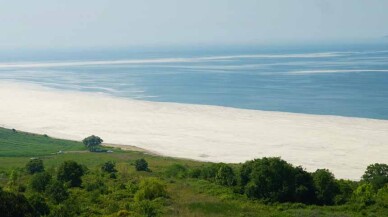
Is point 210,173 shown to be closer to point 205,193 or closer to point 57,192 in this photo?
point 205,193

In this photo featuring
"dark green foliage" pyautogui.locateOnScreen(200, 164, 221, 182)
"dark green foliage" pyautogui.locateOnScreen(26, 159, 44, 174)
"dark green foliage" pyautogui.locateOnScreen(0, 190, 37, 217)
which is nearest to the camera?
"dark green foliage" pyautogui.locateOnScreen(0, 190, 37, 217)

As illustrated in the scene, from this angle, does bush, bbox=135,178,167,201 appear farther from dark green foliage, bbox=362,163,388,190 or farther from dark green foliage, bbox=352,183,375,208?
dark green foliage, bbox=362,163,388,190

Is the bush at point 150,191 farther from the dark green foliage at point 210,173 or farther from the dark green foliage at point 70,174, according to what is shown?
the dark green foliage at point 210,173

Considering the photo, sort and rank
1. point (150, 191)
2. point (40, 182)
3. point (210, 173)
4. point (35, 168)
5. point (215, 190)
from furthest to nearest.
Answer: point (35, 168)
point (210, 173)
point (215, 190)
point (40, 182)
point (150, 191)

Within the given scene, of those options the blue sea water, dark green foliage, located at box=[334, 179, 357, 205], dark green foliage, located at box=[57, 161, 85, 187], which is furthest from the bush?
the blue sea water

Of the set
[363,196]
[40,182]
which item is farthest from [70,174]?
[363,196]

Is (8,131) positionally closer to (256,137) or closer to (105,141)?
(105,141)

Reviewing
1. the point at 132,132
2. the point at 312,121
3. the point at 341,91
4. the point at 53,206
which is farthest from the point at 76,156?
the point at 341,91
